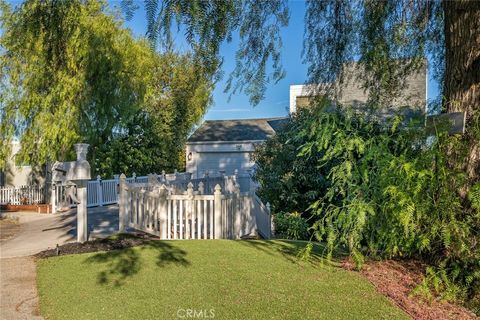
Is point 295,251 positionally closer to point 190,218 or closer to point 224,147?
point 190,218

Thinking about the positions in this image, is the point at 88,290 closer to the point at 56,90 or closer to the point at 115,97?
the point at 56,90

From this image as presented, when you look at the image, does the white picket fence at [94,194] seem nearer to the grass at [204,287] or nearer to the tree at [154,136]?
the tree at [154,136]

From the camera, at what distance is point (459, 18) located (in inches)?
192

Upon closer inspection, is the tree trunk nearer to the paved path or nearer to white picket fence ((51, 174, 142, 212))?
the paved path

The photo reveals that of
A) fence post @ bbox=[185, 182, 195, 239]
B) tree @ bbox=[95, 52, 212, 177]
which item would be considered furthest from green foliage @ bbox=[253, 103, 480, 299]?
tree @ bbox=[95, 52, 212, 177]

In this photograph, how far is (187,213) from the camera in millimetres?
9195

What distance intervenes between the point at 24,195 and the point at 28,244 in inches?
373

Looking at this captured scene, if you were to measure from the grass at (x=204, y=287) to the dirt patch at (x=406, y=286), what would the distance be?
0.52 feet

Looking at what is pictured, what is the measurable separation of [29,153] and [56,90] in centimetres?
303

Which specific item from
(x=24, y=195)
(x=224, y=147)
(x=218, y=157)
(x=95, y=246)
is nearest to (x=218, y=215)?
(x=95, y=246)

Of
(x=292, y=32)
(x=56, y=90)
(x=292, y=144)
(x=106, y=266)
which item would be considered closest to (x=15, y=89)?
(x=56, y=90)

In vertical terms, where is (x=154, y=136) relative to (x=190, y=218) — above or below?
above

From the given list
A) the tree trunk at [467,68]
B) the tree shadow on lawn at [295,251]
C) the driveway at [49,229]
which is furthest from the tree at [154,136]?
the tree trunk at [467,68]

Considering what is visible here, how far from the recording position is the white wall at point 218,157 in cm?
2430
